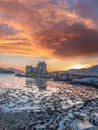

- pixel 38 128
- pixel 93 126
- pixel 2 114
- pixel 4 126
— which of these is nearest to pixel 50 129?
pixel 38 128

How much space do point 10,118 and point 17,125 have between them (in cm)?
397

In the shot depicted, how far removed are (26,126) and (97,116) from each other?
8.12m

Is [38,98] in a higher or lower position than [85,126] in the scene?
lower

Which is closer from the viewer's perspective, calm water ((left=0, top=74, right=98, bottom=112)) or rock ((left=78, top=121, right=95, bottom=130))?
rock ((left=78, top=121, right=95, bottom=130))

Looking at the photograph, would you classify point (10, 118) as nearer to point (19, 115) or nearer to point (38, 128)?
point (19, 115)

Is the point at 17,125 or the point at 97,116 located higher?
the point at 97,116

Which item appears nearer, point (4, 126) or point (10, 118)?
point (4, 126)

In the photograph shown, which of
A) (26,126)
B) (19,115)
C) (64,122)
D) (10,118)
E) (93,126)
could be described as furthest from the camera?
(19,115)

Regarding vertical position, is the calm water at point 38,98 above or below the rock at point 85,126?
below

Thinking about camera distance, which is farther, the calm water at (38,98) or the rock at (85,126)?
the calm water at (38,98)

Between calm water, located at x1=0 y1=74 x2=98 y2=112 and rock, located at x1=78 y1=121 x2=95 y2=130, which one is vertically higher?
rock, located at x1=78 y1=121 x2=95 y2=130

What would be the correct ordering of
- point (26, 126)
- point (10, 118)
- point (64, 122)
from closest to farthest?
point (64, 122)
point (26, 126)
point (10, 118)

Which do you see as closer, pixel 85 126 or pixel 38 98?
pixel 85 126

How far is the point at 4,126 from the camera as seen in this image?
24453 millimetres
